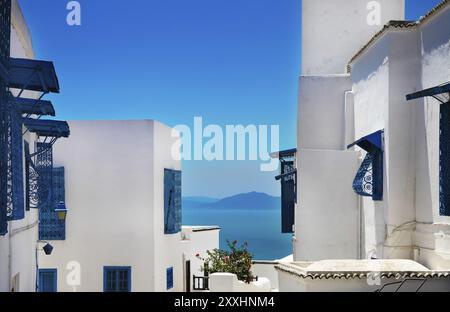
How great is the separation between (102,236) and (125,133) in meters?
2.52

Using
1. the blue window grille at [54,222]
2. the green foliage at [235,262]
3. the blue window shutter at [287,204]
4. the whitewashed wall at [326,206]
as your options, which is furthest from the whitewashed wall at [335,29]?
the blue window grille at [54,222]

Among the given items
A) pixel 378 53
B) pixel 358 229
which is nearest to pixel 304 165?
pixel 358 229

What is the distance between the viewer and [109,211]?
525 inches

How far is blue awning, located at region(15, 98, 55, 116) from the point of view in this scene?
663 cm

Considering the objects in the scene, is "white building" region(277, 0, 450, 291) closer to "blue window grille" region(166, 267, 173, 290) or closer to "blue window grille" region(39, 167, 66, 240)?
"blue window grille" region(166, 267, 173, 290)

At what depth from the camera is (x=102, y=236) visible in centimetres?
1327

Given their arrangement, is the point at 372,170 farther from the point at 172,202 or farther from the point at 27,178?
the point at 172,202

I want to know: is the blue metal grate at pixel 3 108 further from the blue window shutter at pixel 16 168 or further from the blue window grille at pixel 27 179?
the blue window grille at pixel 27 179

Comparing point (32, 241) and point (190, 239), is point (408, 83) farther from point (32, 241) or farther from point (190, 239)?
point (190, 239)

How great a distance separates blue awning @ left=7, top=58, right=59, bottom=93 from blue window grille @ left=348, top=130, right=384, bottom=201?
505cm

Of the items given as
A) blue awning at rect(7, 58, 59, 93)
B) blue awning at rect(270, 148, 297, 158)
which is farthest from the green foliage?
blue awning at rect(7, 58, 59, 93)

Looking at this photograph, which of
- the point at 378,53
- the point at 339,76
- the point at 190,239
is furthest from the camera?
the point at 190,239

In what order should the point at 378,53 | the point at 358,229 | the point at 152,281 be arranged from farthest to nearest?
the point at 152,281 → the point at 358,229 → the point at 378,53

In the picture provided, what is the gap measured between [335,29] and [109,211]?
690cm
